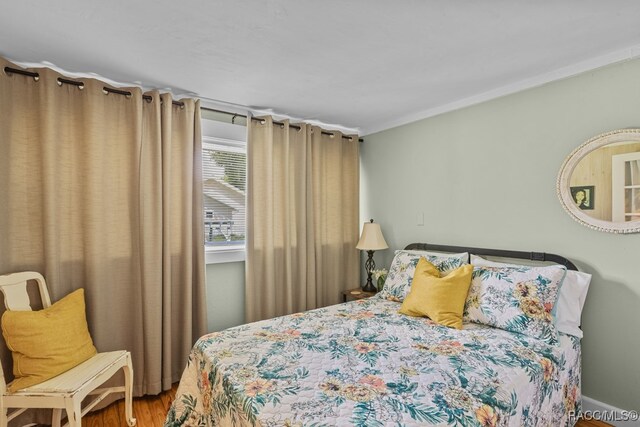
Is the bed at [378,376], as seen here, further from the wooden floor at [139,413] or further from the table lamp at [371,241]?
the table lamp at [371,241]

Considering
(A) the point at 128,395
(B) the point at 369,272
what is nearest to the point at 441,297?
(B) the point at 369,272

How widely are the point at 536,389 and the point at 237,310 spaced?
2.44 m

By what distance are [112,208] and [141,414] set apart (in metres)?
1.52

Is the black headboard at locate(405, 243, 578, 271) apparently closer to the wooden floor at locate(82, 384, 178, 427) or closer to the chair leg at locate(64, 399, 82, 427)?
the wooden floor at locate(82, 384, 178, 427)

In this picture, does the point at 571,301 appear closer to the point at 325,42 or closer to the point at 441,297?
Answer: the point at 441,297

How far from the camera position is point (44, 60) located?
2137mm

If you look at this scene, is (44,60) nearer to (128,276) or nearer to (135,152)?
(135,152)

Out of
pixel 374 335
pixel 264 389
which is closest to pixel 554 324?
pixel 374 335

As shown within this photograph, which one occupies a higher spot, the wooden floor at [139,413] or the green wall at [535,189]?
the green wall at [535,189]

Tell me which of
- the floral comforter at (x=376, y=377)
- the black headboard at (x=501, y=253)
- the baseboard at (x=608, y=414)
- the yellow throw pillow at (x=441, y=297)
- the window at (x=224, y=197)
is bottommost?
the baseboard at (x=608, y=414)

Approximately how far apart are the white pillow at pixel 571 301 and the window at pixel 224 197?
260 cm

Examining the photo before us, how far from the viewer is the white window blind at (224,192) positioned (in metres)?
3.05

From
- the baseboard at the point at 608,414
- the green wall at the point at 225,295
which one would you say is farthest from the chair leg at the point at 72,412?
the baseboard at the point at 608,414

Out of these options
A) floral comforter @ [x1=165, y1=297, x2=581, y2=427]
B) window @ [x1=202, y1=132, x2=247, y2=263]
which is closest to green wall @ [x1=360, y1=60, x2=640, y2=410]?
floral comforter @ [x1=165, y1=297, x2=581, y2=427]
